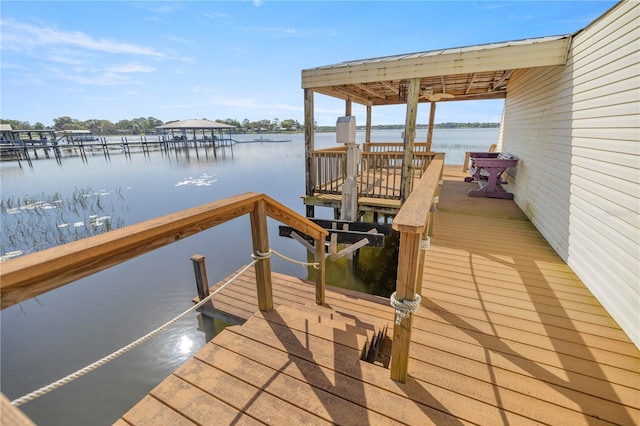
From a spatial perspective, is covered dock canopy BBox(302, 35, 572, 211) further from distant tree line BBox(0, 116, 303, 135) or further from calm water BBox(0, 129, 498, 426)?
distant tree line BBox(0, 116, 303, 135)

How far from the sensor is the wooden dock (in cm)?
141

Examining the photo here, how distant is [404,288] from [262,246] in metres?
1.03

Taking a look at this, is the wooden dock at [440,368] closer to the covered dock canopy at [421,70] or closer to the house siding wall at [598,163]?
the house siding wall at [598,163]

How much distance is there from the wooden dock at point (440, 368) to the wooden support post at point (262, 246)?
139 mm

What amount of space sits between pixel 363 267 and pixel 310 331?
4.63m

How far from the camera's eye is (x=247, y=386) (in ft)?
4.96

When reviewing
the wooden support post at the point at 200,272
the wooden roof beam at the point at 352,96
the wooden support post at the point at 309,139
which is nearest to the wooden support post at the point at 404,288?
the wooden support post at the point at 200,272

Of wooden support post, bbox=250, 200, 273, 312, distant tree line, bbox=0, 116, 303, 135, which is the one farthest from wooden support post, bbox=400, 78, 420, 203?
distant tree line, bbox=0, 116, 303, 135

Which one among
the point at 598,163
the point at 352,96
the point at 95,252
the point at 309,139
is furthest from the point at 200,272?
the point at 352,96

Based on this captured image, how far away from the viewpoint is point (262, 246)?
1968mm

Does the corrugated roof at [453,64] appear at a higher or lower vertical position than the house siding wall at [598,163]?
higher

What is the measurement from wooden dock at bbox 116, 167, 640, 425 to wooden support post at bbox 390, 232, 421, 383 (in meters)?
0.12

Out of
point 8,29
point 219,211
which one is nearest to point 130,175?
point 8,29

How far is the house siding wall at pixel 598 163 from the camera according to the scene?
7.78 ft
